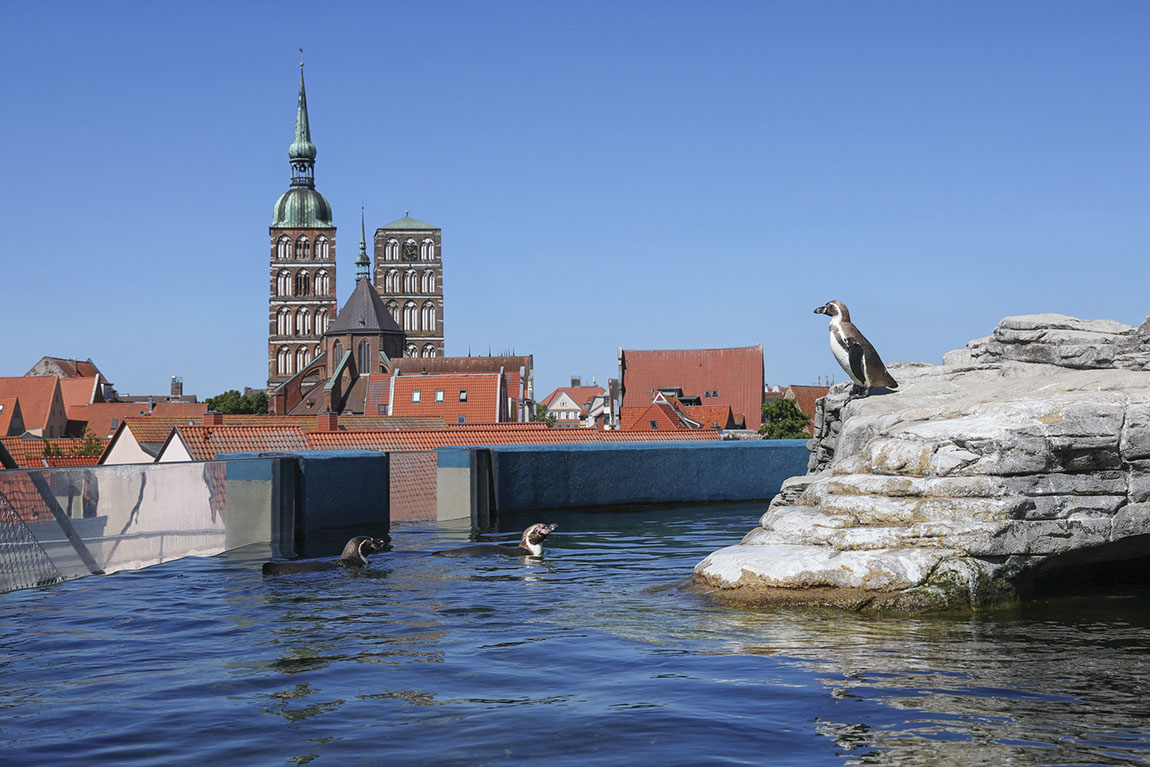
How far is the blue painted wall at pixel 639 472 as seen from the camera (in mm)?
24469

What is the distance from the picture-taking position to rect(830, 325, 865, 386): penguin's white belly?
16812mm

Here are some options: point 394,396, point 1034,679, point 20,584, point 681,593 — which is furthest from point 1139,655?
point 394,396

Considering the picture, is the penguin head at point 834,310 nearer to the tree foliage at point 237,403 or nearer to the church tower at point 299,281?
the tree foliage at point 237,403

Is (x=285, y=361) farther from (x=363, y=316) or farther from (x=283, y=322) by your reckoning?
(x=363, y=316)

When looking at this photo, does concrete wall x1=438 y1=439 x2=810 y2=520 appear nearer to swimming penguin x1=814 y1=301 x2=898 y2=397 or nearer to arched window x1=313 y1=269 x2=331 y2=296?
swimming penguin x1=814 y1=301 x2=898 y2=397

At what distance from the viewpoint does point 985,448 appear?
11938 mm

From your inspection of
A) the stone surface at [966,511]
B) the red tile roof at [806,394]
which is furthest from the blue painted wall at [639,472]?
the red tile roof at [806,394]

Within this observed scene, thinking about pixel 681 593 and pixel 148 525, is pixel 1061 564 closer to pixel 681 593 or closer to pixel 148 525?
pixel 681 593

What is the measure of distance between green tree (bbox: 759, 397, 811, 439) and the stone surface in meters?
50.6

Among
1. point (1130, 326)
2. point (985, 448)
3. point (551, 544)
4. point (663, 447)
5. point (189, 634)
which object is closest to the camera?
point (189, 634)

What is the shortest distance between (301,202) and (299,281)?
1086 cm

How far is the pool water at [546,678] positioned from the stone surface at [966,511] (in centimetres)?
41

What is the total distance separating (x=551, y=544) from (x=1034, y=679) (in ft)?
36.1

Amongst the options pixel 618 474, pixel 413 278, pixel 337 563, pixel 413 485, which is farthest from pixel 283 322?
pixel 337 563
